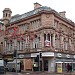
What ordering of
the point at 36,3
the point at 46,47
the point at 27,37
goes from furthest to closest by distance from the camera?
1. the point at 36,3
2. the point at 27,37
3. the point at 46,47

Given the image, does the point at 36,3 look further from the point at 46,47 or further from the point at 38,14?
the point at 46,47

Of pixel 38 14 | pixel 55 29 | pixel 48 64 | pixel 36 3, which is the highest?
pixel 36 3

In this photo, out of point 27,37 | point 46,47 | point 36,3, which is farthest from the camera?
point 36,3

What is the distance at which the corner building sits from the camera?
4503 centimetres

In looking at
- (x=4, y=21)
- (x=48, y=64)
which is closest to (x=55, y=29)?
(x=48, y=64)

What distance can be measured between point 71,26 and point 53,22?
12301 millimetres

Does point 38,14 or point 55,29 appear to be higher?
point 38,14

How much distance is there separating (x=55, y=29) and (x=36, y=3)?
1132 centimetres

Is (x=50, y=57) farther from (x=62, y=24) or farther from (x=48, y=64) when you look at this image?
(x=62, y=24)

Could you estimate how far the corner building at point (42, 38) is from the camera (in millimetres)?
45031

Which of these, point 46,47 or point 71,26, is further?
point 71,26

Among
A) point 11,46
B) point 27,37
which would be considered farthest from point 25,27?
point 11,46

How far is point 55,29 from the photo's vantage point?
153ft

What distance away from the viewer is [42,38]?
1788 inches
